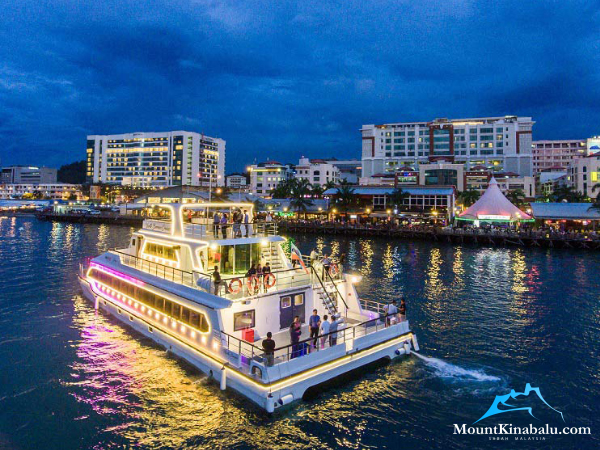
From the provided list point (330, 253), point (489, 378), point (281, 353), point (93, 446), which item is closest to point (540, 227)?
point (330, 253)

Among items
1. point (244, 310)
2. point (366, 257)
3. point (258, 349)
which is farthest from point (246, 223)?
point (366, 257)

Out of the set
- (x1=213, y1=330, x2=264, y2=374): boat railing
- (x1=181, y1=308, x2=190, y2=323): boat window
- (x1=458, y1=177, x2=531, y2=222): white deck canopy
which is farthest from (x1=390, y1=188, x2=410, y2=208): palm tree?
(x1=213, y1=330, x2=264, y2=374): boat railing

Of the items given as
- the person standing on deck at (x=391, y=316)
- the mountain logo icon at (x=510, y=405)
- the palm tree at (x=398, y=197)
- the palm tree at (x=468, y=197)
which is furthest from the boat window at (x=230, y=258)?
the palm tree at (x=468, y=197)

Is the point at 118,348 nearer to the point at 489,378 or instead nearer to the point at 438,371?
the point at 438,371

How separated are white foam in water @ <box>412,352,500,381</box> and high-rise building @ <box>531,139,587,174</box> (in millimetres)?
179018

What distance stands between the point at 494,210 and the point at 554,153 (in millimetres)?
131846

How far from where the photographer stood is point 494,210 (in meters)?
67.7

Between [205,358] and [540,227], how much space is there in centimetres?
7296

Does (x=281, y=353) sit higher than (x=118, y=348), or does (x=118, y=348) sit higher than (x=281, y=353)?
(x=281, y=353)

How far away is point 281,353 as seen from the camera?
1364 centimetres

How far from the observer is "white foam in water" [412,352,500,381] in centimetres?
1524

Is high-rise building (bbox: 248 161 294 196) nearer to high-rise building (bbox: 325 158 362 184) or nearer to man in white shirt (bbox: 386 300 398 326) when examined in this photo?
high-rise building (bbox: 325 158 362 184)

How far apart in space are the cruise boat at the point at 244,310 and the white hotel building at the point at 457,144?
11744 cm

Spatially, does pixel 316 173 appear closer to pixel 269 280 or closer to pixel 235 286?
pixel 269 280
